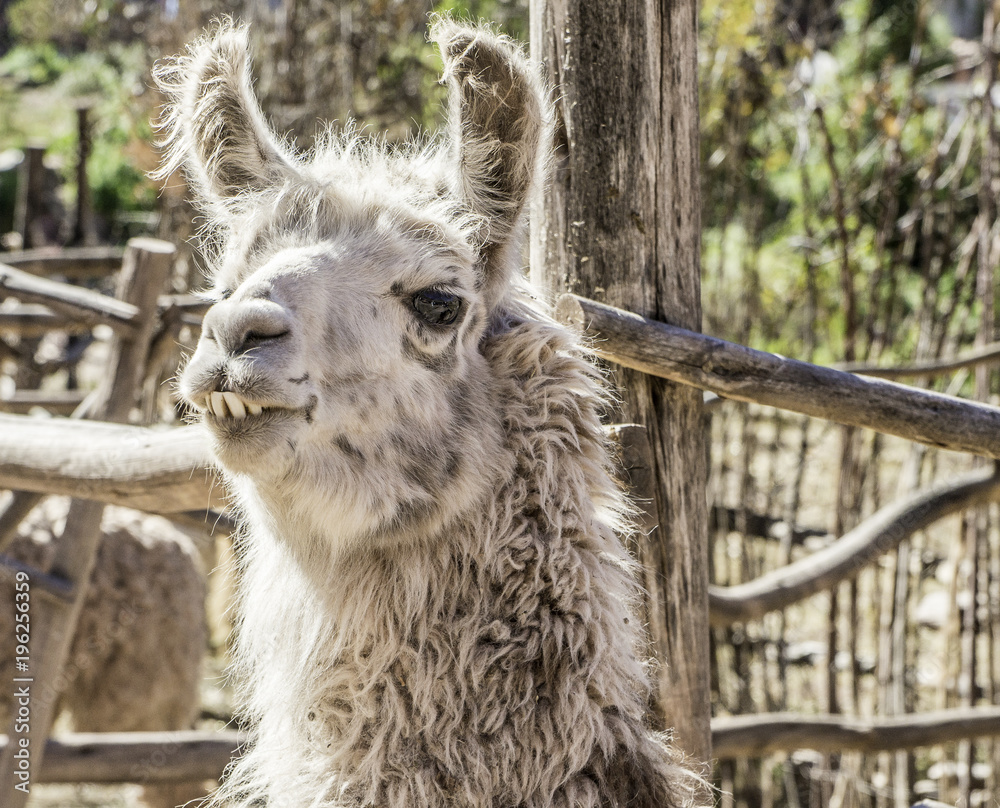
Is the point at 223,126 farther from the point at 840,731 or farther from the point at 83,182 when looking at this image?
the point at 83,182

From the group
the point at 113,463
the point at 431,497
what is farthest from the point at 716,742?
the point at 113,463

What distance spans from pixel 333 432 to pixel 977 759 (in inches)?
177

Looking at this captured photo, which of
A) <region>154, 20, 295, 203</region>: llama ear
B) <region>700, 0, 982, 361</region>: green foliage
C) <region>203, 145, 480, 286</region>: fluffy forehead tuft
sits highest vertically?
<region>700, 0, 982, 361</region>: green foliage

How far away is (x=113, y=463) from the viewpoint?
190 centimetres

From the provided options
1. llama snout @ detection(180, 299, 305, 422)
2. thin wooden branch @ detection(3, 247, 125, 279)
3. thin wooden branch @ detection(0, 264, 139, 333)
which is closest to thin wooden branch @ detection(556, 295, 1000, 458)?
llama snout @ detection(180, 299, 305, 422)

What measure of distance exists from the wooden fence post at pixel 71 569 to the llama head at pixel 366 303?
45.7 inches

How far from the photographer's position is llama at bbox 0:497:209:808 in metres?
3.30

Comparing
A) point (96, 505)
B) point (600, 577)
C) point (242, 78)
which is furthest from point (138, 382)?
point (600, 577)

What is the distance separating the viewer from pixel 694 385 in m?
1.65

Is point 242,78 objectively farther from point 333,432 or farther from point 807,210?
point 807,210

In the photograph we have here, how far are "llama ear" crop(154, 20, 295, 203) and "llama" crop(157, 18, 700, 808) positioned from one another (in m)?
0.01

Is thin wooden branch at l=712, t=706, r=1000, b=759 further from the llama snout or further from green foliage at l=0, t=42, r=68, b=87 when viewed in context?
green foliage at l=0, t=42, r=68, b=87

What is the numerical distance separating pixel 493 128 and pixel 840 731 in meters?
2.33

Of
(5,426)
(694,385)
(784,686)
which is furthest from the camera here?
(784,686)
